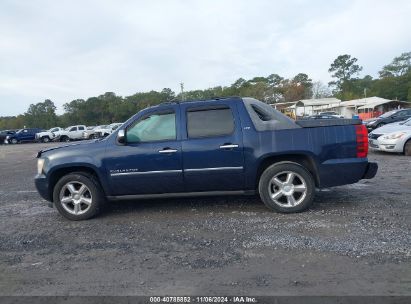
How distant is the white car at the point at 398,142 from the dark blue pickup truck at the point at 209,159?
23.2 feet

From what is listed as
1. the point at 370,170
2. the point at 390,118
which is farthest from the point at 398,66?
the point at 370,170

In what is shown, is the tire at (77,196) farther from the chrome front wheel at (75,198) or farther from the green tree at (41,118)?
the green tree at (41,118)

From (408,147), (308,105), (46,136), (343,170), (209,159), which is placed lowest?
(408,147)

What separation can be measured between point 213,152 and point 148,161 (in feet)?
3.20

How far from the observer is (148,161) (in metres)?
5.33

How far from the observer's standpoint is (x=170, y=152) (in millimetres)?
5297

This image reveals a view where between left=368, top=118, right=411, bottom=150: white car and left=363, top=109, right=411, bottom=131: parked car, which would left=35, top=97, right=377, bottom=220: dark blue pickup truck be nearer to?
left=368, top=118, right=411, bottom=150: white car

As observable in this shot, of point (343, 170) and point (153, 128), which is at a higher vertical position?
point (153, 128)

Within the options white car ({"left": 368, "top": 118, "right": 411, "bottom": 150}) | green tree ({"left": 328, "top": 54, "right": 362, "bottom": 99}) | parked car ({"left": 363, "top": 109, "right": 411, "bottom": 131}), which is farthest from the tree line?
white car ({"left": 368, "top": 118, "right": 411, "bottom": 150})

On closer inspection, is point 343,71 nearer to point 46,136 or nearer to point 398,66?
point 398,66

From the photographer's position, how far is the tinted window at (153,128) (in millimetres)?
5434

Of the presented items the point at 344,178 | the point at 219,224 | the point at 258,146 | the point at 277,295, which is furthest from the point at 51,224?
the point at 344,178

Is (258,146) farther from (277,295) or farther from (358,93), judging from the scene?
(358,93)

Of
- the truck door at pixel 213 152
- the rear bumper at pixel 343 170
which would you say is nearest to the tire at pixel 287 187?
the rear bumper at pixel 343 170
